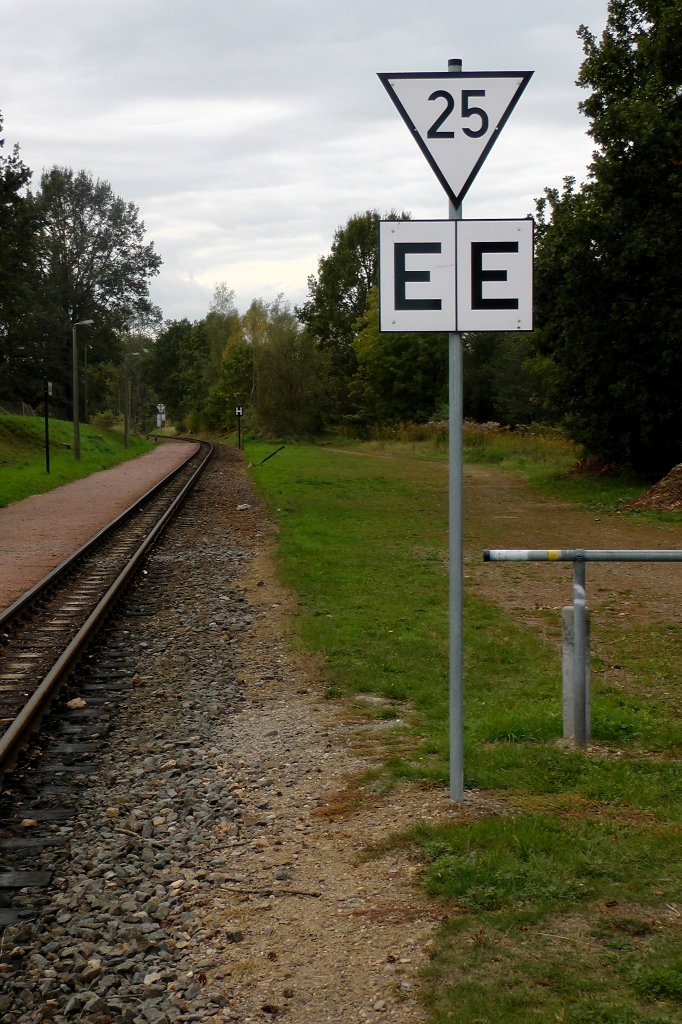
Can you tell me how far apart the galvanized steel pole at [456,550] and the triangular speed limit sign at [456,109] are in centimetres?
16

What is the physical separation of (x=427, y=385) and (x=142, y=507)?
4474cm

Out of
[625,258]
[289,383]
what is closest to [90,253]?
[289,383]

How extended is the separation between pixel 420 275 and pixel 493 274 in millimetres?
358

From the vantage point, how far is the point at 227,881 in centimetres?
509

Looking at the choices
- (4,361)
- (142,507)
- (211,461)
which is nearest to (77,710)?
(142,507)

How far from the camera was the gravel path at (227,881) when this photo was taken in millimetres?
4055

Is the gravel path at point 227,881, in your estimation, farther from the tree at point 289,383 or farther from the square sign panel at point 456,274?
the tree at point 289,383

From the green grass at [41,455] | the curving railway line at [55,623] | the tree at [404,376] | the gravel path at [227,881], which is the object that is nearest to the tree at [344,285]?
the tree at [404,376]

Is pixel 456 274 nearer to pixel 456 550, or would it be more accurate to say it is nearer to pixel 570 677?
pixel 456 550

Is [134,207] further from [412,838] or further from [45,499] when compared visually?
[412,838]

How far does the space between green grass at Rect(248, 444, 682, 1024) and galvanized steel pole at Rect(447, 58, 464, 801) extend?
42 cm

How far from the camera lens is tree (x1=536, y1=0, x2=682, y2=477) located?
958 inches

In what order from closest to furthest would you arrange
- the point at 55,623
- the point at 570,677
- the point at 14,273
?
the point at 570,677, the point at 55,623, the point at 14,273

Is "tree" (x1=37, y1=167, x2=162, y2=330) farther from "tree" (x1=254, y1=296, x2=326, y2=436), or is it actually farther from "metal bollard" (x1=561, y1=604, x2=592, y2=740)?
"metal bollard" (x1=561, y1=604, x2=592, y2=740)
